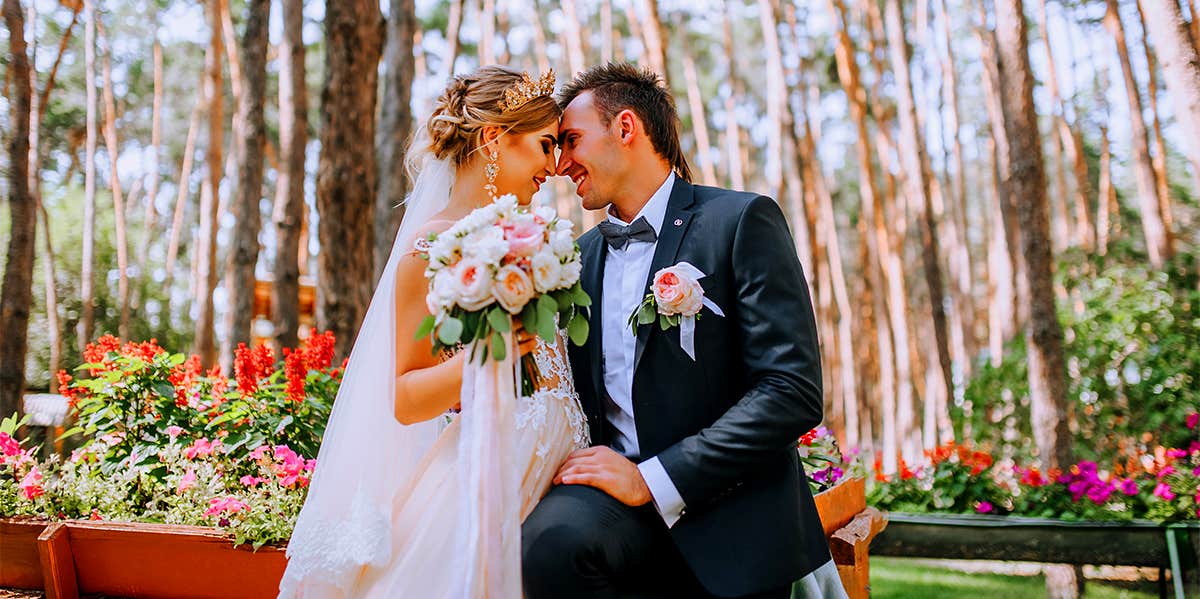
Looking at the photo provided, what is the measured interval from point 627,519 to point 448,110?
1318 mm

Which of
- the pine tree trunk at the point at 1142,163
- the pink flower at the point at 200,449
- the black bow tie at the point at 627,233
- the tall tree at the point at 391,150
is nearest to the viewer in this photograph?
the black bow tie at the point at 627,233

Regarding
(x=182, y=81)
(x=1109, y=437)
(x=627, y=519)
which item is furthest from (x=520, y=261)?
(x=182, y=81)

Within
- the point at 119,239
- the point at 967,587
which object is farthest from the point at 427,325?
the point at 119,239

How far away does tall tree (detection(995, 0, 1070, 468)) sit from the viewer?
610cm

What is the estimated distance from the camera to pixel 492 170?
2.72 m

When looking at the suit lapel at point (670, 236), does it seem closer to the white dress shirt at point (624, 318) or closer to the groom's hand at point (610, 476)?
the white dress shirt at point (624, 318)

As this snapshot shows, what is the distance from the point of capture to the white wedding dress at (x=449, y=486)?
2.24m

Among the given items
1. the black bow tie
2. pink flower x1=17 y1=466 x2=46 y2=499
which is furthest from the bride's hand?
pink flower x1=17 y1=466 x2=46 y2=499

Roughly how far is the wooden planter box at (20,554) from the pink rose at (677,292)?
2.20m

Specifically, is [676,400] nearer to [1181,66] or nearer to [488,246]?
[488,246]

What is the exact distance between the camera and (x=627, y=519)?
2.26 meters

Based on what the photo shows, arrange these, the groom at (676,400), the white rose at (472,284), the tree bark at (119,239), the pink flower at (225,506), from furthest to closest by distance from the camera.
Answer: the tree bark at (119,239) < the pink flower at (225,506) < the groom at (676,400) < the white rose at (472,284)

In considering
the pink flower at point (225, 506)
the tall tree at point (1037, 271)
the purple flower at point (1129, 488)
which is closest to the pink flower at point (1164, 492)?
the purple flower at point (1129, 488)

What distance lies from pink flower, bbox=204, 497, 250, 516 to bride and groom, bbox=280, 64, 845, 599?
16.1 inches
